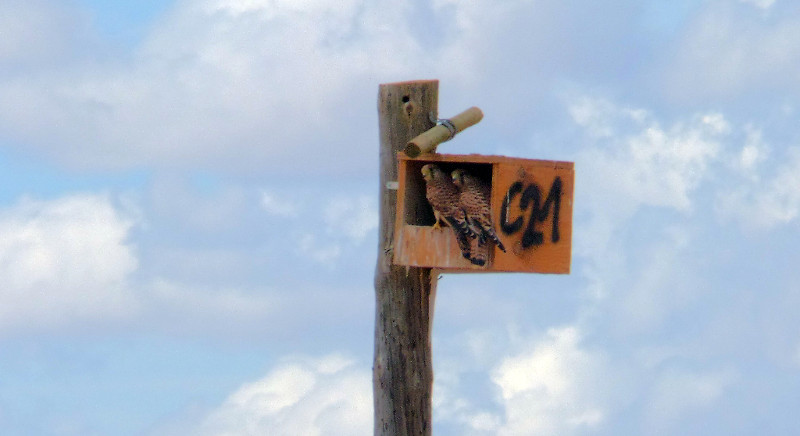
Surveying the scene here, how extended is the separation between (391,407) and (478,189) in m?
1.52

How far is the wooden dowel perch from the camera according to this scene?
8.26 m

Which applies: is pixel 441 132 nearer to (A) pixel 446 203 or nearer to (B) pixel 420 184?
(A) pixel 446 203

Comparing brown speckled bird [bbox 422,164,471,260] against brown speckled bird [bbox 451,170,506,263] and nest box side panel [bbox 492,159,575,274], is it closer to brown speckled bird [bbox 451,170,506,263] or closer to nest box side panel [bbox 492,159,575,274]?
brown speckled bird [bbox 451,170,506,263]

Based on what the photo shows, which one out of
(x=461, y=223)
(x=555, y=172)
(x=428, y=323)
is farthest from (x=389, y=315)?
(x=555, y=172)

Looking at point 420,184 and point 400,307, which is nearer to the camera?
point 400,307

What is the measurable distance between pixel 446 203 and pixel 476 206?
0.63ft

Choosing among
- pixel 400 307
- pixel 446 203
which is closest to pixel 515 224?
pixel 446 203

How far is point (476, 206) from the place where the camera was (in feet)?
27.5

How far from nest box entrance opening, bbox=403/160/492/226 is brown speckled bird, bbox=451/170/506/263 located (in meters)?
0.19

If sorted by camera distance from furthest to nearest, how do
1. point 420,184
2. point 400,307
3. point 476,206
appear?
point 420,184 → point 400,307 → point 476,206

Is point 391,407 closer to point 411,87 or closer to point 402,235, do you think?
point 402,235

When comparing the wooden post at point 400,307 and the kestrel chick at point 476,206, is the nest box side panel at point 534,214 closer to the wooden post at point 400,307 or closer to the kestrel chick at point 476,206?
the kestrel chick at point 476,206

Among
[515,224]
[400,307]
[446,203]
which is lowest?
[400,307]

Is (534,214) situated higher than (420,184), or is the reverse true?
(420,184)
